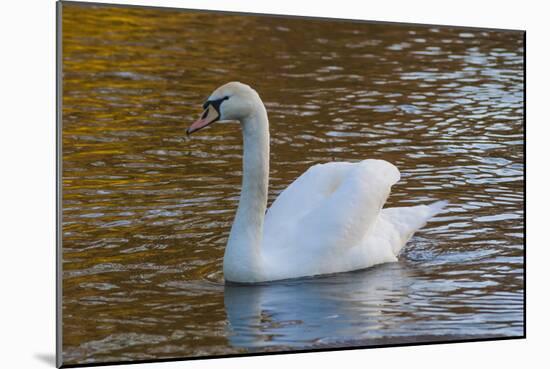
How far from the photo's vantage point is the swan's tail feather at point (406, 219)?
10.9m

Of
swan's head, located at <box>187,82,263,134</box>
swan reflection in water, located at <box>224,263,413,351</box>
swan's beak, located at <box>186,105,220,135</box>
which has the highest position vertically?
swan's head, located at <box>187,82,263,134</box>

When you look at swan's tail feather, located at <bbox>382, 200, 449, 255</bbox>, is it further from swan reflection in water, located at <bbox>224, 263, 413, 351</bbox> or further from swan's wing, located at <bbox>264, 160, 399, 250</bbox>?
swan reflection in water, located at <bbox>224, 263, 413, 351</bbox>

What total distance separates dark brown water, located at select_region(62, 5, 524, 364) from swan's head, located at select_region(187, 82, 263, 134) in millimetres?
607

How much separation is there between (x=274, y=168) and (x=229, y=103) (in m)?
2.04

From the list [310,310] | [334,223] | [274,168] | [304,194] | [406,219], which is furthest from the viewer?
[274,168]

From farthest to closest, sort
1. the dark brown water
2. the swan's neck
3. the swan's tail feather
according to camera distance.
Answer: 1. the swan's tail feather
2. the swan's neck
3. the dark brown water

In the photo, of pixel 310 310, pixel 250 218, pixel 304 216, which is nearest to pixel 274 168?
pixel 304 216

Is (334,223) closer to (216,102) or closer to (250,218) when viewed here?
(250,218)

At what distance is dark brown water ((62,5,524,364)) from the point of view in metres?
9.68

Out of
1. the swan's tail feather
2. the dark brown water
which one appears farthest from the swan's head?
the swan's tail feather

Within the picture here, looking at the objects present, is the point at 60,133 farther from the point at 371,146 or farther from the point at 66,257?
the point at 371,146

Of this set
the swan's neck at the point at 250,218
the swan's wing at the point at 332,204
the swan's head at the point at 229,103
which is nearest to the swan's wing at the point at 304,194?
the swan's wing at the point at 332,204

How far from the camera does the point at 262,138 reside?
9781mm

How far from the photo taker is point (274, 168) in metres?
11.6
